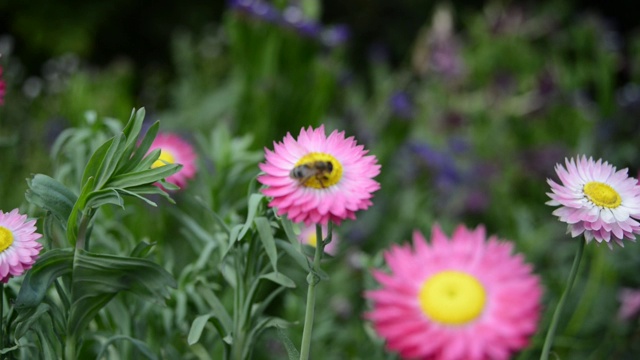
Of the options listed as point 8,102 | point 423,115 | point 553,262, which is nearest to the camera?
point 553,262

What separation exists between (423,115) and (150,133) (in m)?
1.98

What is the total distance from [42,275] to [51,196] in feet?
0.19

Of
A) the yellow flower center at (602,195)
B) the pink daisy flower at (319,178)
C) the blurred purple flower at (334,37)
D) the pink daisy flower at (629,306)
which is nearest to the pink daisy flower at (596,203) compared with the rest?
the yellow flower center at (602,195)

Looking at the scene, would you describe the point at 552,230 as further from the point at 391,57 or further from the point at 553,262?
the point at 391,57

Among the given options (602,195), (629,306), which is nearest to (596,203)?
(602,195)

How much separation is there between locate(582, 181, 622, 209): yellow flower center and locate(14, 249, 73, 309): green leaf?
381 millimetres

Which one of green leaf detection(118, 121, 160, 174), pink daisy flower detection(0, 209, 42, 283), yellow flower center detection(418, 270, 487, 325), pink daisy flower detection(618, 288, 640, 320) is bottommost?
pink daisy flower detection(0, 209, 42, 283)

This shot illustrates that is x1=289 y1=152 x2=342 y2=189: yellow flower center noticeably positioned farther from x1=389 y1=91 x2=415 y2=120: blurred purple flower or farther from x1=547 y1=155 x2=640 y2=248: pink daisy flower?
x1=389 y1=91 x2=415 y2=120: blurred purple flower

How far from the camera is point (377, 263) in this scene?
2.81ft

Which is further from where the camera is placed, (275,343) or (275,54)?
(275,54)

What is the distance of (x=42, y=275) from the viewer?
20.8 inches

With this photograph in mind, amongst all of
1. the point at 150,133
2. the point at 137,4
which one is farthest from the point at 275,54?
the point at 137,4

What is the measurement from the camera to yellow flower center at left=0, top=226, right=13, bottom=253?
1.55ft

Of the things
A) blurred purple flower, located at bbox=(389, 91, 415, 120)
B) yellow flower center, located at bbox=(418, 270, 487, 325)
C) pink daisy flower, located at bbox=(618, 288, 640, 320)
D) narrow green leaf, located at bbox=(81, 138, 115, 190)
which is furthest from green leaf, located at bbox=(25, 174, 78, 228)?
blurred purple flower, located at bbox=(389, 91, 415, 120)
